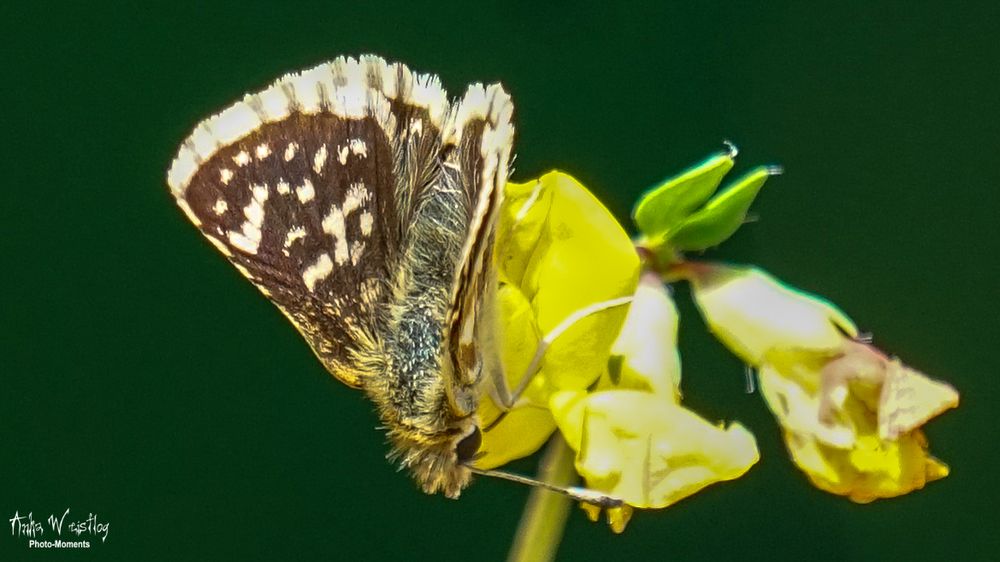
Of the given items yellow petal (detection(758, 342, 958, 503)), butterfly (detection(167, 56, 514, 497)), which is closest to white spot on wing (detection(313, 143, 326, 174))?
butterfly (detection(167, 56, 514, 497))

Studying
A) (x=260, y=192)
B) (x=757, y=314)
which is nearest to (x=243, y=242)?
(x=260, y=192)

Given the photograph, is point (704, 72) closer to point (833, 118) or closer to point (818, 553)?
point (833, 118)

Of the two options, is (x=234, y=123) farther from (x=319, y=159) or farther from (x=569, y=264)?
(x=569, y=264)

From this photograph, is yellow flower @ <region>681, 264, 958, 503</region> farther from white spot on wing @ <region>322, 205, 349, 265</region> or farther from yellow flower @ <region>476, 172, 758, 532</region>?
white spot on wing @ <region>322, 205, 349, 265</region>

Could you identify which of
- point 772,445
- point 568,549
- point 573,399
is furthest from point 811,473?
point 568,549

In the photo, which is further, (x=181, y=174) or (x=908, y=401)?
(x=181, y=174)

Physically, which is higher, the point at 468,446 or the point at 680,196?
the point at 680,196

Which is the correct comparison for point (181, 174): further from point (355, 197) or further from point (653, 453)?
point (653, 453)
